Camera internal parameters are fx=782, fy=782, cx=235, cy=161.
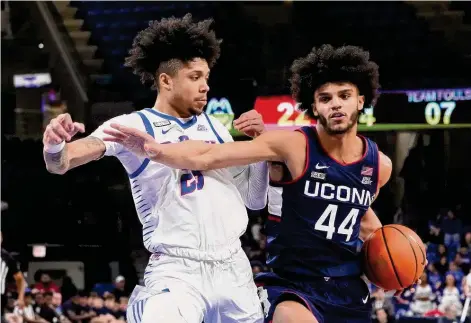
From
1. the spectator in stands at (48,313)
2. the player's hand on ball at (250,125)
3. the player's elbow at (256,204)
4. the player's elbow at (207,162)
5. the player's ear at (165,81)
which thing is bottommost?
the spectator in stands at (48,313)

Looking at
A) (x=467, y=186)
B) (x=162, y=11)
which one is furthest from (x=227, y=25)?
(x=467, y=186)

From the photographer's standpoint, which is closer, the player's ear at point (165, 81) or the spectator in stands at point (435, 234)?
the player's ear at point (165, 81)

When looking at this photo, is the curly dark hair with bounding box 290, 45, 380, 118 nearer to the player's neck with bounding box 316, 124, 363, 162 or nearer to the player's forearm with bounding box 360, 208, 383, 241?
the player's neck with bounding box 316, 124, 363, 162

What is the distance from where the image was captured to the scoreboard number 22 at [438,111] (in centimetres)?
1141

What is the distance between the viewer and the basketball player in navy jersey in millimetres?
3309

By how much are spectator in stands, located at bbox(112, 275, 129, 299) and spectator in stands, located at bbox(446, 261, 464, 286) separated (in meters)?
4.78

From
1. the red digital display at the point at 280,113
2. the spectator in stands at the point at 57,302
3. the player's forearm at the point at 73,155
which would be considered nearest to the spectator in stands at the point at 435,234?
the red digital display at the point at 280,113

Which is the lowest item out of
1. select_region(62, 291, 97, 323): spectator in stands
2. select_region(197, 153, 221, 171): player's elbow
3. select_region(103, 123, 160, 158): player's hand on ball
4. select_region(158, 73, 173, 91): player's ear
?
select_region(62, 291, 97, 323): spectator in stands

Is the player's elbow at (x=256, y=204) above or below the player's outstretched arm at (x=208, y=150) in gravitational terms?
below

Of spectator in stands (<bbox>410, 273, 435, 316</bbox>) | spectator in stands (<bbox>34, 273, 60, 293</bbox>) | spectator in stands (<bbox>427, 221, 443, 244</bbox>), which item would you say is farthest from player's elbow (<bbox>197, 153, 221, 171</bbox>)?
spectator in stands (<bbox>427, 221, 443, 244</bbox>)

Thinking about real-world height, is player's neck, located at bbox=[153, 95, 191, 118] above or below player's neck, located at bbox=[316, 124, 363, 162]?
above

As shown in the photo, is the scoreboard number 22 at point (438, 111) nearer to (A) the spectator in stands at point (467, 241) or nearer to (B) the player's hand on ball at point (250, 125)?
(A) the spectator in stands at point (467, 241)

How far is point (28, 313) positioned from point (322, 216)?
7301 millimetres

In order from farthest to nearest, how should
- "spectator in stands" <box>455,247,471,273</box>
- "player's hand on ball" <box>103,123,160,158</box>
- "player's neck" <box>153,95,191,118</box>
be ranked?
"spectator in stands" <box>455,247,471,273</box> < "player's neck" <box>153,95,191,118</box> < "player's hand on ball" <box>103,123,160,158</box>
